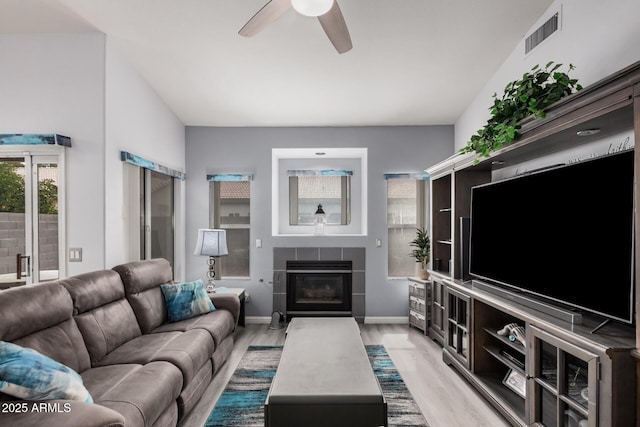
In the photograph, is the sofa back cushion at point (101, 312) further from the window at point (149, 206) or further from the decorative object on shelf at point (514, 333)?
the decorative object on shelf at point (514, 333)

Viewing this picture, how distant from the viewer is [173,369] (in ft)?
7.65

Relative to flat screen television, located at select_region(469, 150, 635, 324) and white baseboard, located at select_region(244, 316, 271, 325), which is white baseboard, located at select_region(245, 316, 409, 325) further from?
flat screen television, located at select_region(469, 150, 635, 324)

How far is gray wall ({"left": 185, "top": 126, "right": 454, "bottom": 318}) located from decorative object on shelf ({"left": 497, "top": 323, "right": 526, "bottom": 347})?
227 centimetres

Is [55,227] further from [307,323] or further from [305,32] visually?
[305,32]

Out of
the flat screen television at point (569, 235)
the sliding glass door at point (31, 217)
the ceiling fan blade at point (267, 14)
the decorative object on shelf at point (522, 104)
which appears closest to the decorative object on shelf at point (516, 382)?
the flat screen television at point (569, 235)

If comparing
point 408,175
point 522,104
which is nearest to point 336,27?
point 522,104

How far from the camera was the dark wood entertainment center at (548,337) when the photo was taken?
1.60 metres

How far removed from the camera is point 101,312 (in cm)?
269

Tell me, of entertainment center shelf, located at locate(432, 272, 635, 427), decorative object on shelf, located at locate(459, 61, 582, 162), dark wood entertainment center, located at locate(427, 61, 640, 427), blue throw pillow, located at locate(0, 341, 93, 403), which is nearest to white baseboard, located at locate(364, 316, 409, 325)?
dark wood entertainment center, located at locate(427, 61, 640, 427)

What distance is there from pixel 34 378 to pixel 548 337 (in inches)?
102

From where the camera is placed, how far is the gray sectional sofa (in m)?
1.84

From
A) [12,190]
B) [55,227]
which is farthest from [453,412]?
[12,190]

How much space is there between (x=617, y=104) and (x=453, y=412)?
220cm

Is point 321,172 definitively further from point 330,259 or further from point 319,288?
point 319,288
